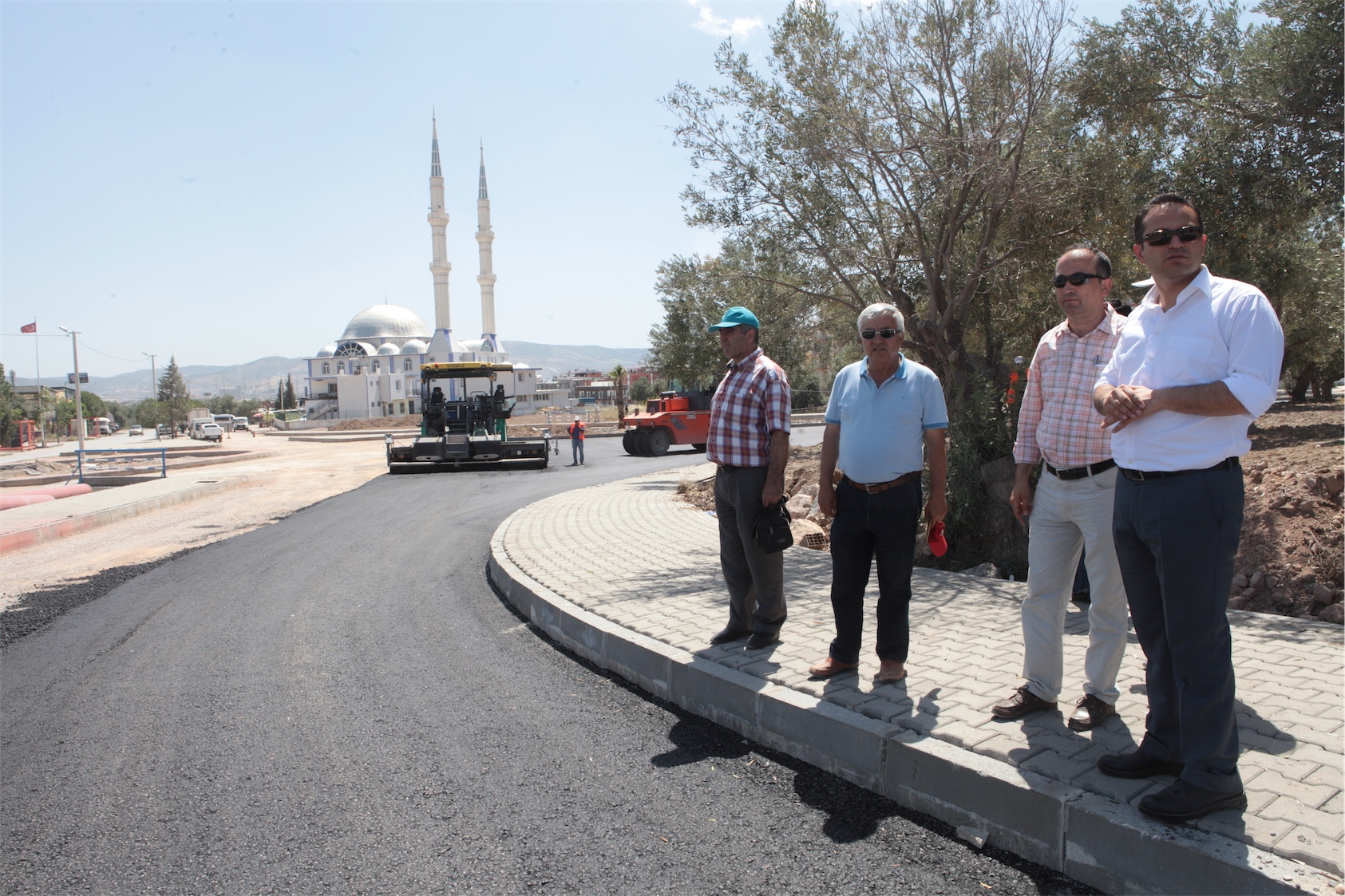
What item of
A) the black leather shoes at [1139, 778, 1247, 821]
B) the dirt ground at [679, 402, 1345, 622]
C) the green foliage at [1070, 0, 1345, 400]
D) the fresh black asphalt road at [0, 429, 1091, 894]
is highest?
the green foliage at [1070, 0, 1345, 400]

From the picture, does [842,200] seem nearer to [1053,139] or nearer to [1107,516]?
[1053,139]

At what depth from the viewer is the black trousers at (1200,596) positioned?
2623 millimetres

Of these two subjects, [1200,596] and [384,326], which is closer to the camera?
[1200,596]

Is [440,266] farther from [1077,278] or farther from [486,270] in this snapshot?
[1077,278]

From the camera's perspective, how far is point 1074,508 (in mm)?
3379

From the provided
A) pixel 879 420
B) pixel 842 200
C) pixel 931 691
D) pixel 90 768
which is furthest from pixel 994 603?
pixel 842 200

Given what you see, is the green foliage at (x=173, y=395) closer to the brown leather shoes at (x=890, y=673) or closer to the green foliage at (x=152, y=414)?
the green foliage at (x=152, y=414)

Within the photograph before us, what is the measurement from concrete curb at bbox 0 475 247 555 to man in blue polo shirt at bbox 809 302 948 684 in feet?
37.8

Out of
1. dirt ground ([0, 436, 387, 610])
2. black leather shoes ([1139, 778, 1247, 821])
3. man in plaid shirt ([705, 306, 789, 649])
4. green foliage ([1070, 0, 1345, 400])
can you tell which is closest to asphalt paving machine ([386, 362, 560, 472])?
dirt ground ([0, 436, 387, 610])

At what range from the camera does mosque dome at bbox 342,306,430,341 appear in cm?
13050

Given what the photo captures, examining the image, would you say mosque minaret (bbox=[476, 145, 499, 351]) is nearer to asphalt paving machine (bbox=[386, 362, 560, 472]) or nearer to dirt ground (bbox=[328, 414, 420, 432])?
dirt ground (bbox=[328, 414, 420, 432])

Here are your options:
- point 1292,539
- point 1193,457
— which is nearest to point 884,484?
point 1193,457

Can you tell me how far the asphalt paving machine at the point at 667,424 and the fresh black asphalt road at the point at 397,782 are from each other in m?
18.5

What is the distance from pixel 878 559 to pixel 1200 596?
156cm
